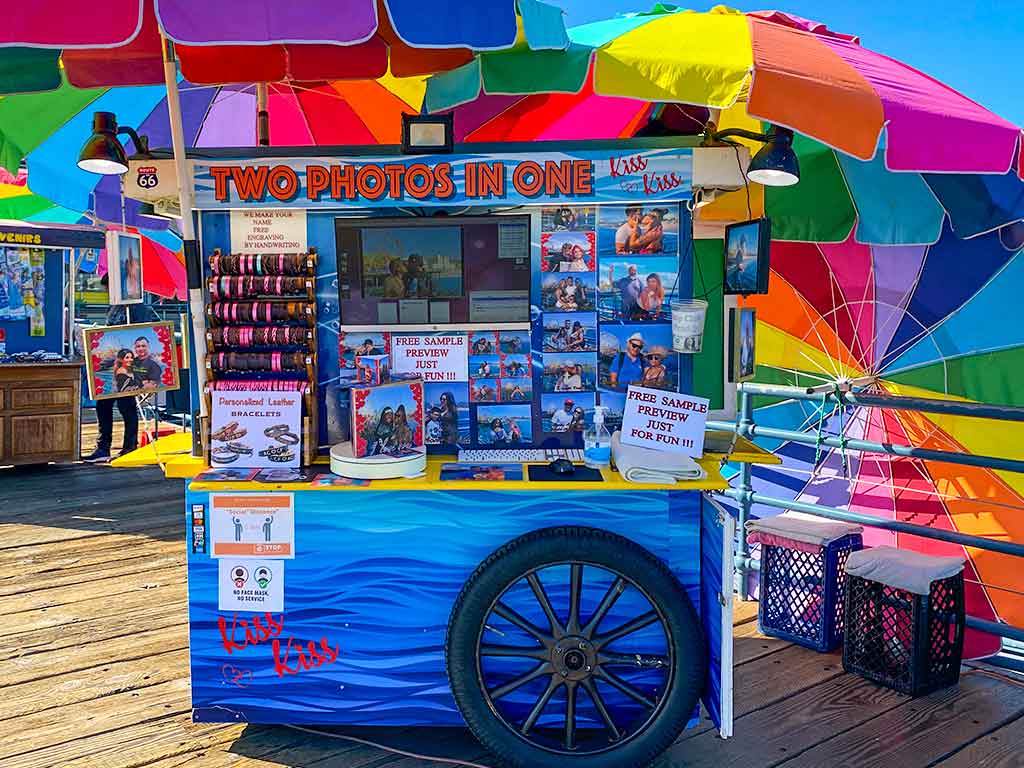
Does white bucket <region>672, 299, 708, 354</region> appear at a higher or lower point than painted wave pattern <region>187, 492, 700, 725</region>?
higher

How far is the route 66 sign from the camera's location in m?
3.51

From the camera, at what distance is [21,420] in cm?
816

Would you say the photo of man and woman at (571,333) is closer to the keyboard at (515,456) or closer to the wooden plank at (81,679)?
the keyboard at (515,456)

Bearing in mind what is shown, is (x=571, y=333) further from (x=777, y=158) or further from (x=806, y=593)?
(x=806, y=593)

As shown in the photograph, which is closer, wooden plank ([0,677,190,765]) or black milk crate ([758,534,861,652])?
wooden plank ([0,677,190,765])

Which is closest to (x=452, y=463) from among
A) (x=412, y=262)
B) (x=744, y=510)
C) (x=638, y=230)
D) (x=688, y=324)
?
(x=412, y=262)

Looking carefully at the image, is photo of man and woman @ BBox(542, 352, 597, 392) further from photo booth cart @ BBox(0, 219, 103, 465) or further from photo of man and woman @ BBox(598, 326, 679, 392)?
photo booth cart @ BBox(0, 219, 103, 465)

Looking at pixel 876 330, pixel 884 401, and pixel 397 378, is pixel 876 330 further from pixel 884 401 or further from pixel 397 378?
pixel 397 378

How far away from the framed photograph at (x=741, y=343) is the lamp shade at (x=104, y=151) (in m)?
2.68

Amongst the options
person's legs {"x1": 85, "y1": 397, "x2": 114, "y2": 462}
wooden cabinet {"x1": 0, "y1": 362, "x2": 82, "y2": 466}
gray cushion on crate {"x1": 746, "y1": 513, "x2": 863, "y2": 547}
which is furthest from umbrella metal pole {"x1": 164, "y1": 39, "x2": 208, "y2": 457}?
person's legs {"x1": 85, "y1": 397, "x2": 114, "y2": 462}

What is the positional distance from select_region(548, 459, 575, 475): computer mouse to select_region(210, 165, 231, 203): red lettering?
1772mm

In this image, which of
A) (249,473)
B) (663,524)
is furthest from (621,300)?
(249,473)

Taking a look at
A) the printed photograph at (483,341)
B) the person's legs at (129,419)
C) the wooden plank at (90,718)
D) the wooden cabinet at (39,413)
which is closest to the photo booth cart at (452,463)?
the printed photograph at (483,341)

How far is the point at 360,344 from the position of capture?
3.61 m
